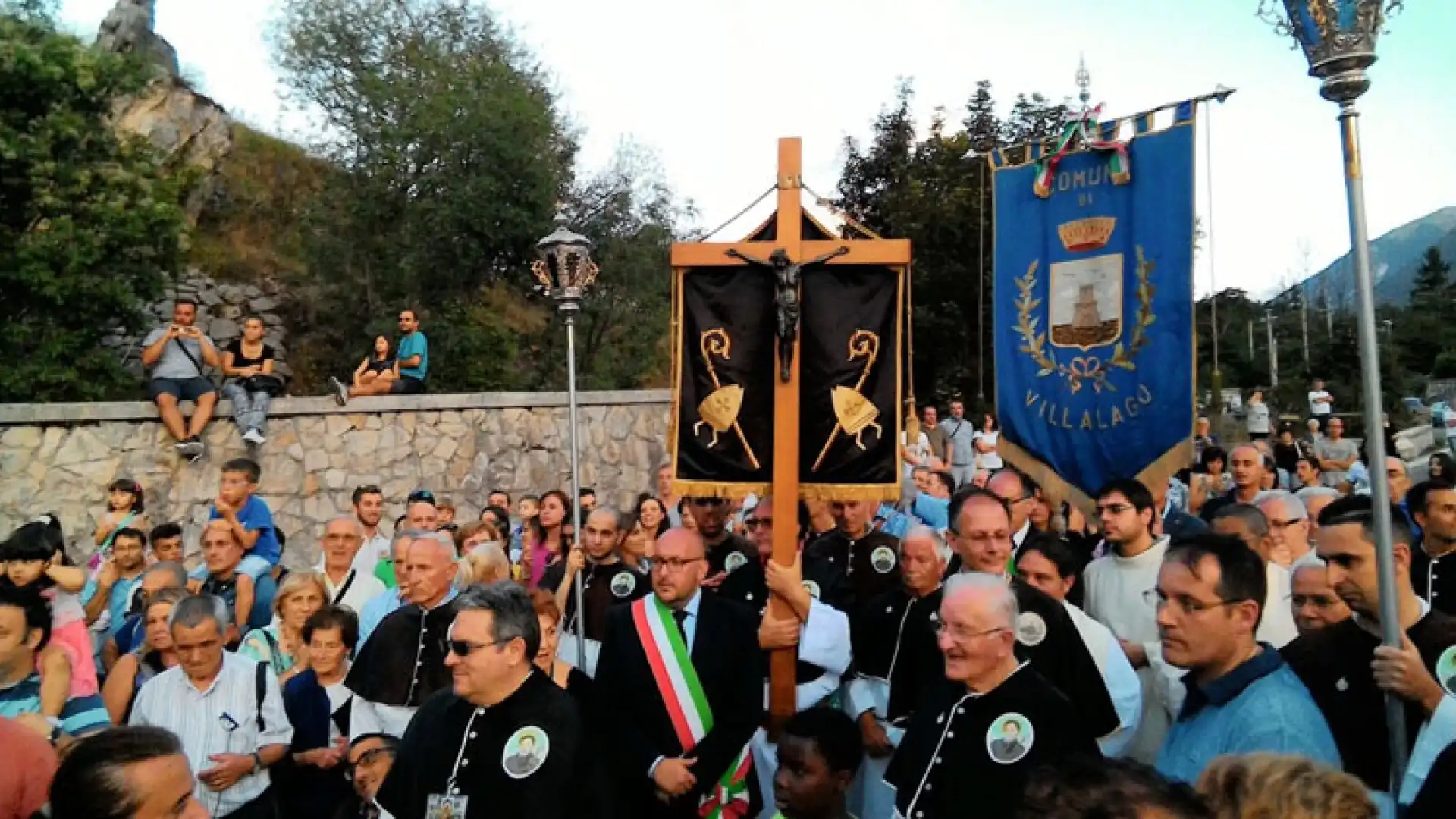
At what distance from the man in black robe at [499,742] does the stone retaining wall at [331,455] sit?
29.8 feet

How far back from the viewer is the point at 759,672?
416 cm

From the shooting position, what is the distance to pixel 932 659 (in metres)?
4.20

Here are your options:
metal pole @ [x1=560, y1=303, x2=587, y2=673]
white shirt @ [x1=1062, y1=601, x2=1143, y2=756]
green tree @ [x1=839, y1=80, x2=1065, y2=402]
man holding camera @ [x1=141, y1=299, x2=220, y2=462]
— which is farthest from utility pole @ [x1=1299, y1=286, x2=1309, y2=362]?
white shirt @ [x1=1062, y1=601, x2=1143, y2=756]

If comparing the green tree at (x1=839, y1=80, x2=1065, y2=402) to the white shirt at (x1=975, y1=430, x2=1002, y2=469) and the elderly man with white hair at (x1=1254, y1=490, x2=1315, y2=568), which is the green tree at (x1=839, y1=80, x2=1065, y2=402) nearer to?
the white shirt at (x1=975, y1=430, x2=1002, y2=469)

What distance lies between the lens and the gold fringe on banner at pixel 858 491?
14.0ft

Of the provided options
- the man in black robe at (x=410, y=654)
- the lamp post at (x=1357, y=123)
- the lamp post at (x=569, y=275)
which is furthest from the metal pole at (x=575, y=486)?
the lamp post at (x=1357, y=123)

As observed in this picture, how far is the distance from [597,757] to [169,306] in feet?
50.2

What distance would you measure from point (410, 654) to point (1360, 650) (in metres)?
3.55

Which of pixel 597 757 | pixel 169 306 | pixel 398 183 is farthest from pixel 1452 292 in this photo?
pixel 597 757

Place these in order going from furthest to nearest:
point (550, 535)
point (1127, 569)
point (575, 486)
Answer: point (550, 535) → point (575, 486) → point (1127, 569)

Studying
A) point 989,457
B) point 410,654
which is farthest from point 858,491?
point 989,457

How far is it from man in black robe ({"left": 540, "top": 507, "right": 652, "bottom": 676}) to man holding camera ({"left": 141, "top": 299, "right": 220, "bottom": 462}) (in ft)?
21.9

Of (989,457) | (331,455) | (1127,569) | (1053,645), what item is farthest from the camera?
(989,457)

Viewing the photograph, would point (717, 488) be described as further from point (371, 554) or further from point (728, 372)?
point (371, 554)
